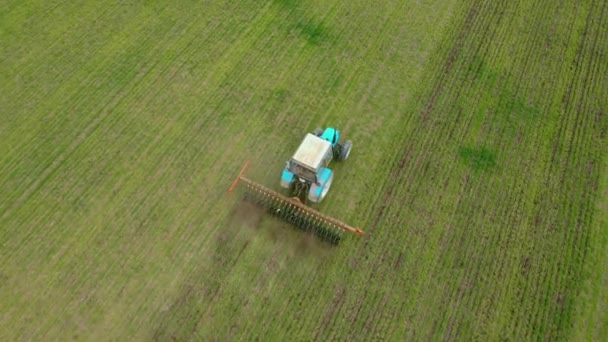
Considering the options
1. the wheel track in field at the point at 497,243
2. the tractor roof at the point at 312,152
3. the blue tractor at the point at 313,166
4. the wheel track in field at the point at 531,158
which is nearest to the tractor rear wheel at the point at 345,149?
the blue tractor at the point at 313,166

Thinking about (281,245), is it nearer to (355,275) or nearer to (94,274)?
(355,275)

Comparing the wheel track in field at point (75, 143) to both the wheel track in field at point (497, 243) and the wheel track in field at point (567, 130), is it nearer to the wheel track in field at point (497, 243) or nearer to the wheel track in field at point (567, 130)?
the wheel track in field at point (497, 243)

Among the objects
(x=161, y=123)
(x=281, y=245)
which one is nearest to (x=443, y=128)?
(x=281, y=245)

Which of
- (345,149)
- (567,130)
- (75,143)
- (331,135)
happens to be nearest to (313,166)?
(331,135)

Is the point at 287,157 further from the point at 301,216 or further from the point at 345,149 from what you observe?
the point at 301,216

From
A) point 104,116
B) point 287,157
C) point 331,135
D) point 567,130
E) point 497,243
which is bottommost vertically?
point 497,243

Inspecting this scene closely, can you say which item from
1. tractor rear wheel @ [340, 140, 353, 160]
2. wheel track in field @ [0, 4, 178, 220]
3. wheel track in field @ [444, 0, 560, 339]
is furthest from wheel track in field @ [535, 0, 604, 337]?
wheel track in field @ [0, 4, 178, 220]
